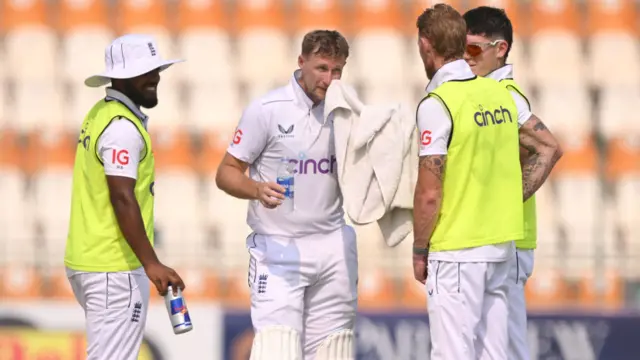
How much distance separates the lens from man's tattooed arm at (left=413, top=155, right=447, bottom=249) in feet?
13.5

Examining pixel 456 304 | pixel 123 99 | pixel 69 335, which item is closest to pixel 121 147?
pixel 123 99

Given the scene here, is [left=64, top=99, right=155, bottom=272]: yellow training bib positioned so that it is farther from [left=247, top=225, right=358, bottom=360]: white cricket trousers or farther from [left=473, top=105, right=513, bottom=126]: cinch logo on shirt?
[left=473, top=105, right=513, bottom=126]: cinch logo on shirt

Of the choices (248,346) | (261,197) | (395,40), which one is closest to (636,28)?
(395,40)

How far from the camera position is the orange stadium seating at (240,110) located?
855cm

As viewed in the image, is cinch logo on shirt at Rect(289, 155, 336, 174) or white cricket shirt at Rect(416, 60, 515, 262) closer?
white cricket shirt at Rect(416, 60, 515, 262)

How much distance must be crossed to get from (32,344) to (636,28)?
6171mm

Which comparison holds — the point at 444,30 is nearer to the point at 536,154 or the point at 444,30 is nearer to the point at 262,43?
the point at 536,154

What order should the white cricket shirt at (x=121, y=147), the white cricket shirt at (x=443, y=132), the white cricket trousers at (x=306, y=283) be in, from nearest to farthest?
1. the white cricket shirt at (x=443, y=132)
2. the white cricket shirt at (x=121, y=147)
3. the white cricket trousers at (x=306, y=283)

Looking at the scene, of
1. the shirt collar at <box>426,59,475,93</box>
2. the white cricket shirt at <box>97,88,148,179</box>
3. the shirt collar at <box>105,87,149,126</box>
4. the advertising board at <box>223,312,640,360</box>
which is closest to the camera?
the shirt collar at <box>426,59,475,93</box>

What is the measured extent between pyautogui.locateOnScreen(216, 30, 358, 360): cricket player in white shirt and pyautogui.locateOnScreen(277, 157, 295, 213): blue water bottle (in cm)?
2

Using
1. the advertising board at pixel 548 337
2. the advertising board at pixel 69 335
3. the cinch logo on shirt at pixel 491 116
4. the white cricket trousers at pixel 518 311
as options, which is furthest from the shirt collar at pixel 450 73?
the advertising board at pixel 69 335

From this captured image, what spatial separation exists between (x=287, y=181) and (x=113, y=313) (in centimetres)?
90

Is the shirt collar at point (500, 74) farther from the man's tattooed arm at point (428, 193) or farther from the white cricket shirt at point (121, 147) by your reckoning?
the white cricket shirt at point (121, 147)

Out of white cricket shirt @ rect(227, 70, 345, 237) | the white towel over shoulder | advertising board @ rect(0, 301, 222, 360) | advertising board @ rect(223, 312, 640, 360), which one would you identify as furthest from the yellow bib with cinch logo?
advertising board @ rect(0, 301, 222, 360)
